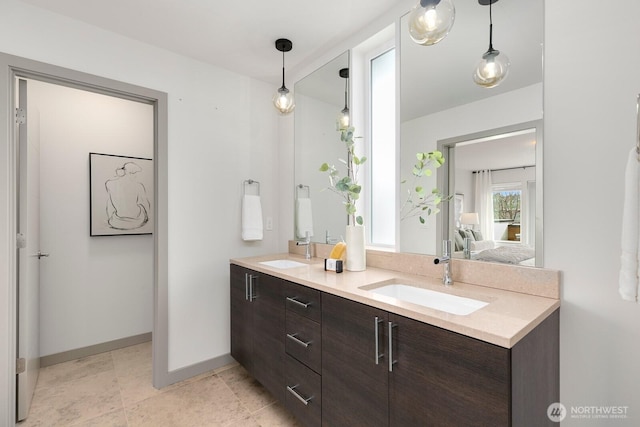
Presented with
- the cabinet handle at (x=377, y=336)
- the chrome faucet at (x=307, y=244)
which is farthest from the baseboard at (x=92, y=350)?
the cabinet handle at (x=377, y=336)

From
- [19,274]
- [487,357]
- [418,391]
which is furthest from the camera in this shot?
[19,274]

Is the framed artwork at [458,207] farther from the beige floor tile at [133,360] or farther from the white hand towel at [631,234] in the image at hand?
the beige floor tile at [133,360]

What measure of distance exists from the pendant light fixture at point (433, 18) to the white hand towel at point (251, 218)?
183 centimetres

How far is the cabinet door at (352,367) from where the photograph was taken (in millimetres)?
1187

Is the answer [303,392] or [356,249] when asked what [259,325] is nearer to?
[303,392]

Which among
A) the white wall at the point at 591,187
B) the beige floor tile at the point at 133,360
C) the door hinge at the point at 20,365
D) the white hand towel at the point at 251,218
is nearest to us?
the white wall at the point at 591,187

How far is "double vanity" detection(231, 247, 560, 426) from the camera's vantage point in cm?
90

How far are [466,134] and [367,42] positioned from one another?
1014 mm

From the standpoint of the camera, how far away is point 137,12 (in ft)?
5.93

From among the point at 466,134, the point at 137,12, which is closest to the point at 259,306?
the point at 466,134

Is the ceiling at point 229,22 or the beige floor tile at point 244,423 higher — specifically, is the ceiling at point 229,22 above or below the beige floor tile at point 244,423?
above

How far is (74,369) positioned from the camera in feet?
7.88

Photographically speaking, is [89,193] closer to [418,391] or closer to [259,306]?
[259,306]

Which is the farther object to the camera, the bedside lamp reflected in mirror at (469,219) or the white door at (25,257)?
the white door at (25,257)
